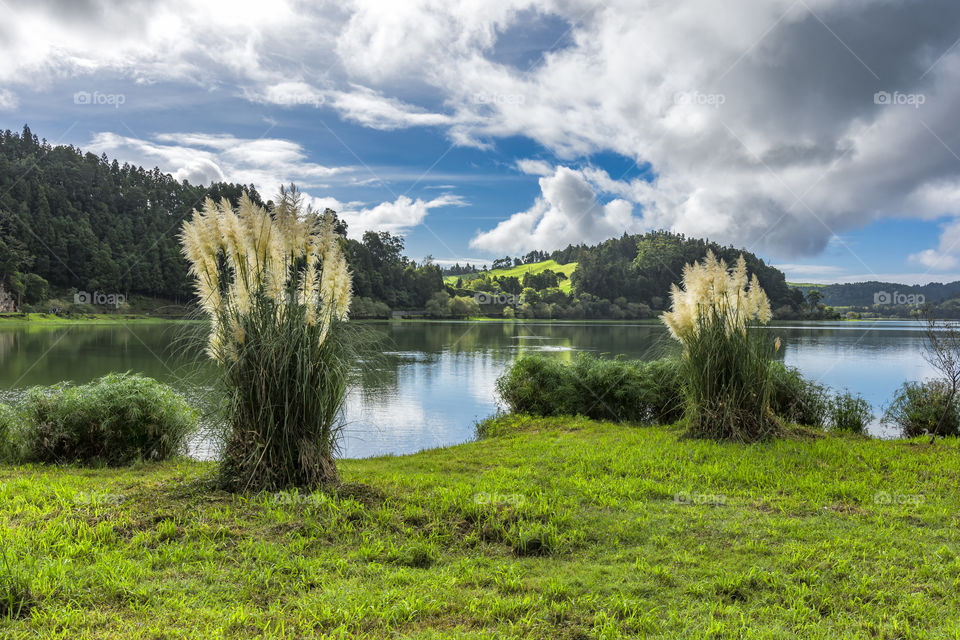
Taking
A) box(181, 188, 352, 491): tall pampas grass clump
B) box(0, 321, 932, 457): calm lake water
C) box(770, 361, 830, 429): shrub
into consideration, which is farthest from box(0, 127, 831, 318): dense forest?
box(181, 188, 352, 491): tall pampas grass clump

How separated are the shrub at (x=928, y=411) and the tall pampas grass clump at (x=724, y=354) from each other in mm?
4588

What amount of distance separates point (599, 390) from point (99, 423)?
9525mm

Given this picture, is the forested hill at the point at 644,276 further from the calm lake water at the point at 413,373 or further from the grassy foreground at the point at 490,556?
the grassy foreground at the point at 490,556

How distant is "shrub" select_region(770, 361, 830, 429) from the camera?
37.9 feet

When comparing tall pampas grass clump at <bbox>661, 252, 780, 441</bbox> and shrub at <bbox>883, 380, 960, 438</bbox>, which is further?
shrub at <bbox>883, 380, 960, 438</bbox>

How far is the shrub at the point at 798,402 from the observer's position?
1155 centimetres

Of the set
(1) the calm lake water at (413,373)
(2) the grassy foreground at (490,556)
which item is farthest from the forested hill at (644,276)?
(2) the grassy foreground at (490,556)

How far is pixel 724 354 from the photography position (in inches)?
338

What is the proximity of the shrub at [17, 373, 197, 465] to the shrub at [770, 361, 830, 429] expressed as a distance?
11.3m

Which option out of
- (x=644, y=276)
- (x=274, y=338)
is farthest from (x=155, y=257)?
(x=274, y=338)

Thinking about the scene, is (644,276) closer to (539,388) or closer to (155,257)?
(155,257)

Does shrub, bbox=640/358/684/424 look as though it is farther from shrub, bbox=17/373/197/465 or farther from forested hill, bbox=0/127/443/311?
forested hill, bbox=0/127/443/311

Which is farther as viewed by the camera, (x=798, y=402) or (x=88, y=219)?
(x=88, y=219)

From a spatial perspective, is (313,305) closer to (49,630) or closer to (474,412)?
(49,630)
